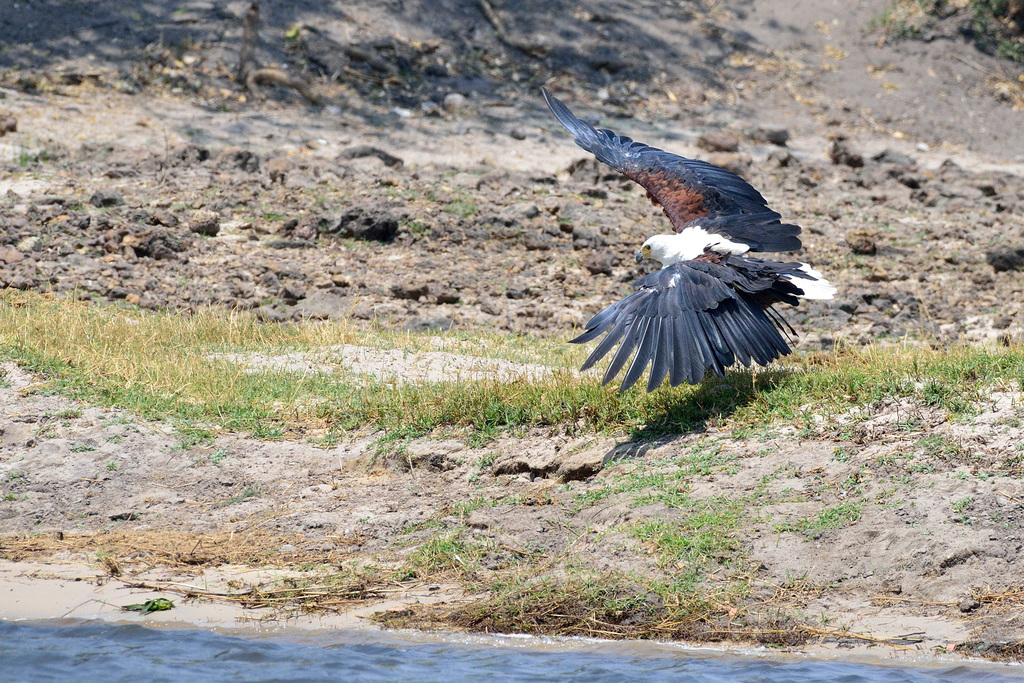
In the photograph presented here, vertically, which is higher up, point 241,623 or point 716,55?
point 716,55

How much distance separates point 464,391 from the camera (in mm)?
6816

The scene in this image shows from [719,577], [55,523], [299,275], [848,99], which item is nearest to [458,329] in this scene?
[299,275]

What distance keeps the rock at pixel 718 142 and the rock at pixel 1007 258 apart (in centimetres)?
580

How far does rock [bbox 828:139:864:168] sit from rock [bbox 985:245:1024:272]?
4.88 meters

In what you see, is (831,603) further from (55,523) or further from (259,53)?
(259,53)

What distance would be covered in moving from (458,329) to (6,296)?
387cm

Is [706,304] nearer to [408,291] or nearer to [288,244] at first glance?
[408,291]

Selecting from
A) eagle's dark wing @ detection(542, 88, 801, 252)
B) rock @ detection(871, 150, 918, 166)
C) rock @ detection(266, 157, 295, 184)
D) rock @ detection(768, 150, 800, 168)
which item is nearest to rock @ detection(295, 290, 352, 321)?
eagle's dark wing @ detection(542, 88, 801, 252)

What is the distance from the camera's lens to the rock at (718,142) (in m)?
17.2

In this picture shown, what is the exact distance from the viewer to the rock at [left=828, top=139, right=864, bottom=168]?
16.7 meters

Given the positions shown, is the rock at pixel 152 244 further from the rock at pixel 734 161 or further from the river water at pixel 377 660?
the rock at pixel 734 161

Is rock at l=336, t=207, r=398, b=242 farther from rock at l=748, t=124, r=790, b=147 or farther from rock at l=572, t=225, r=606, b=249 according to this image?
rock at l=748, t=124, r=790, b=147

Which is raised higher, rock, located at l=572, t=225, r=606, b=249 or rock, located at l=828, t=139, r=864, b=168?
rock, located at l=828, t=139, r=864, b=168

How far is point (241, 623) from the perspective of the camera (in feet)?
15.5
